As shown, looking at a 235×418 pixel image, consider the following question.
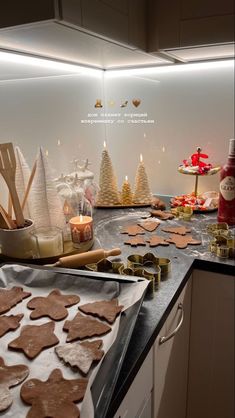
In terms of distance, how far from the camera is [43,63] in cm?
116

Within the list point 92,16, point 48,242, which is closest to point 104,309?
point 48,242

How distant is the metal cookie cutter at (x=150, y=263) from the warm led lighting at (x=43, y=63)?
0.67m

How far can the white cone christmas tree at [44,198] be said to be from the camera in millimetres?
1031

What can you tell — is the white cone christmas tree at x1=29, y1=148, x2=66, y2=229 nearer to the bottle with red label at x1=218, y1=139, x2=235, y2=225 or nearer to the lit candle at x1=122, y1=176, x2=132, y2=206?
the lit candle at x1=122, y1=176, x2=132, y2=206

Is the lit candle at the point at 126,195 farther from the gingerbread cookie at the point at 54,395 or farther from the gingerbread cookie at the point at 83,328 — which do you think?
the gingerbread cookie at the point at 54,395

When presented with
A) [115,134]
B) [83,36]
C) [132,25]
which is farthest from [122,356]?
[115,134]

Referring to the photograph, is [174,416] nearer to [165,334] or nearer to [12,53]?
[165,334]

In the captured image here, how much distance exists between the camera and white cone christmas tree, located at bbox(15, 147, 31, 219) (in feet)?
3.44

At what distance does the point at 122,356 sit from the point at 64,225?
57 centimetres

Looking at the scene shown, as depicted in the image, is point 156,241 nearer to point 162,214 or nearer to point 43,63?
point 162,214

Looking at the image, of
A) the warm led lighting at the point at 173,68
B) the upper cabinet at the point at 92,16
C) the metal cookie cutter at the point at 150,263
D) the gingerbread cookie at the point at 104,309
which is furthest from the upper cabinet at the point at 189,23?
the gingerbread cookie at the point at 104,309

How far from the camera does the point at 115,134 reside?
1562mm

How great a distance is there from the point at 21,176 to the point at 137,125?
636mm

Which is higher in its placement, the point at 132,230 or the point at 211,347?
the point at 132,230
